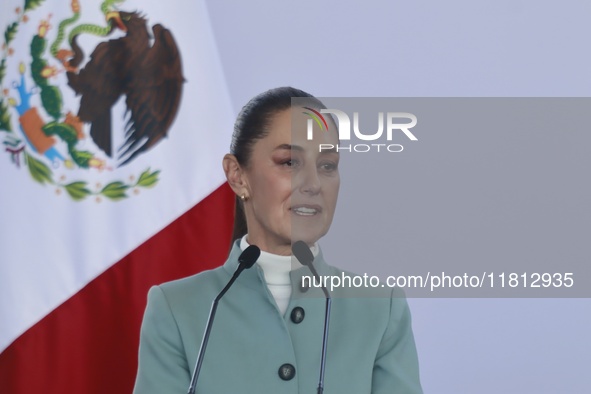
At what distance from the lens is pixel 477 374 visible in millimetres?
2088

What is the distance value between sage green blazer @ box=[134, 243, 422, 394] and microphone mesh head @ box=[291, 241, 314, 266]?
15 centimetres

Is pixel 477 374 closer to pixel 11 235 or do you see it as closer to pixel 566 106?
pixel 566 106

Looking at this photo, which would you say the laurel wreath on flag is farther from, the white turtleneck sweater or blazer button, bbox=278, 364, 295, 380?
blazer button, bbox=278, 364, 295, 380

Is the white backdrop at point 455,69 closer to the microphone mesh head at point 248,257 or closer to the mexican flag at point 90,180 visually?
the mexican flag at point 90,180

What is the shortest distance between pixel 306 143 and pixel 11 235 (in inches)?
32.7

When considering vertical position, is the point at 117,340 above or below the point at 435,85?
below

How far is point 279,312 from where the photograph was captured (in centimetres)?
146

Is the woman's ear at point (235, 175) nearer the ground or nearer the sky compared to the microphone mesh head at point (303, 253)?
nearer the sky

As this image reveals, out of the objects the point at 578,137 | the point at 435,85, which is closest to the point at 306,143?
the point at 578,137

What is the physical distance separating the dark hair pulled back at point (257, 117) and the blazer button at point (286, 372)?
38cm

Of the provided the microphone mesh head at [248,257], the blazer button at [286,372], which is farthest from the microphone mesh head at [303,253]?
the blazer button at [286,372]

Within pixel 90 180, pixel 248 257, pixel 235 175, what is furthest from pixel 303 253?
pixel 90 180

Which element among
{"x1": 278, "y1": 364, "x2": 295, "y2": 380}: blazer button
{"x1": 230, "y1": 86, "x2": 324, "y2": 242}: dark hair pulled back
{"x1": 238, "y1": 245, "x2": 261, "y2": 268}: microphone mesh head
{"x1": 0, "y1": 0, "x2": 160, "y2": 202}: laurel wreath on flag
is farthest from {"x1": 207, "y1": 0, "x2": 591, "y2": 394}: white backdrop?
{"x1": 238, "y1": 245, "x2": 261, "y2": 268}: microphone mesh head

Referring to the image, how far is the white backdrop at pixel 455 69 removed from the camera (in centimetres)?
208
